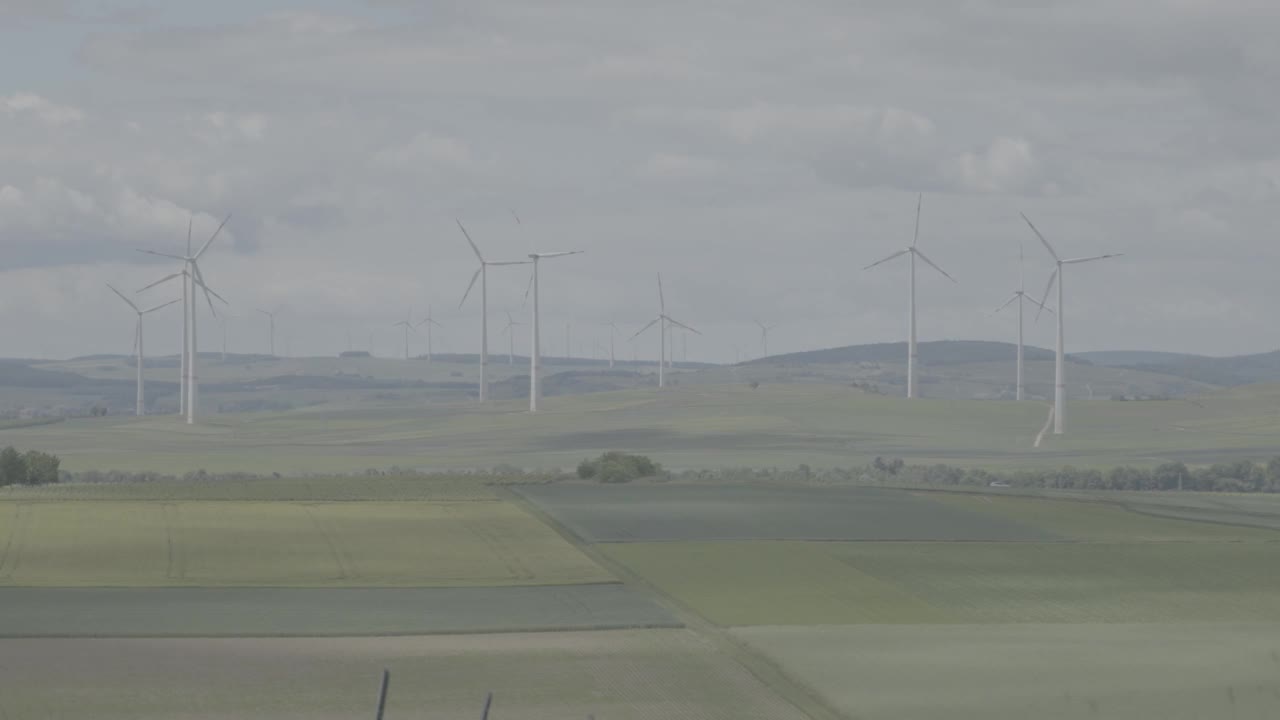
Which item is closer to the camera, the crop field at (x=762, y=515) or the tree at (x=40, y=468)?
the crop field at (x=762, y=515)

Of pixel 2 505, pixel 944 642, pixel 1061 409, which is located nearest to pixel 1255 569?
pixel 944 642

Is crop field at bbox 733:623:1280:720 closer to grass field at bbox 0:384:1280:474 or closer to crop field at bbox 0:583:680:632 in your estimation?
crop field at bbox 0:583:680:632

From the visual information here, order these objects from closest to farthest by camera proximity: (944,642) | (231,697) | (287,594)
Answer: (231,697) < (944,642) < (287,594)

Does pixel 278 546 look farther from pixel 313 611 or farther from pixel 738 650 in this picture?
pixel 738 650

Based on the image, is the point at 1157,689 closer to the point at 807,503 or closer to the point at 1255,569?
the point at 1255,569

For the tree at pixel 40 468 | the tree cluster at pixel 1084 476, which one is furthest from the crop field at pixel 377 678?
the tree cluster at pixel 1084 476

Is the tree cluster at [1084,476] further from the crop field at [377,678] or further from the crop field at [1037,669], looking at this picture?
the crop field at [377,678]
